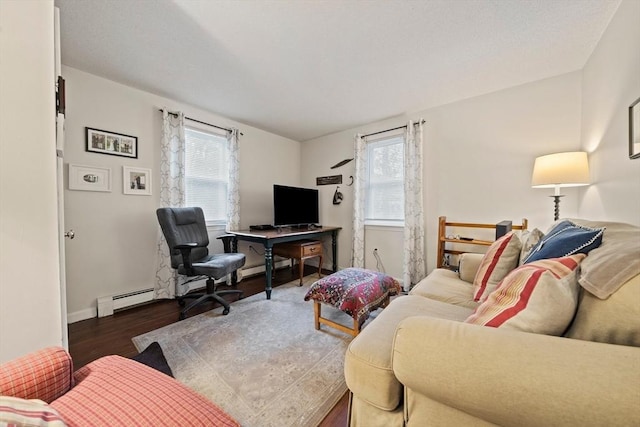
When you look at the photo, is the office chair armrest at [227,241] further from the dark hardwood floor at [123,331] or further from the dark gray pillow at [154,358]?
the dark gray pillow at [154,358]

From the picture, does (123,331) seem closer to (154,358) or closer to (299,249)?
(154,358)

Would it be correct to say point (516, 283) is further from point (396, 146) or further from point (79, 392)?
point (396, 146)

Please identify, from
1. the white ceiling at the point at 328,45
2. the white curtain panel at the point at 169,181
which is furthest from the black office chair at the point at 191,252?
the white ceiling at the point at 328,45

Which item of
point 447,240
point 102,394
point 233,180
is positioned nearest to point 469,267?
point 447,240

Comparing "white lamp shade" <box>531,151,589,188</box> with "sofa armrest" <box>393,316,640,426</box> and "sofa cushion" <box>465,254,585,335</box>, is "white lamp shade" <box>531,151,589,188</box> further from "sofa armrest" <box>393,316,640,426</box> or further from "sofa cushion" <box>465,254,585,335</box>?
"sofa armrest" <box>393,316,640,426</box>

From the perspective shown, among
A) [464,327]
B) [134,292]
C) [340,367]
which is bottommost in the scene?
[340,367]

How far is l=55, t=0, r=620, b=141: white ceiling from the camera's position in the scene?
1489 mm

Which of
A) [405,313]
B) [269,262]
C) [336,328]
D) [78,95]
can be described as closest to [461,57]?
[405,313]

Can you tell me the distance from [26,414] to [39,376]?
10.6 inches

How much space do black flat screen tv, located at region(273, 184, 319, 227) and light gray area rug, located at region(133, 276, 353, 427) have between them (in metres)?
1.35

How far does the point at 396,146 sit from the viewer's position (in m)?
3.28

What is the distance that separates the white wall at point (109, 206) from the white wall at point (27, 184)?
155 centimetres

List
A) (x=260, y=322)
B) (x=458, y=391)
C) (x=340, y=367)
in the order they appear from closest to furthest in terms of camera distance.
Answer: (x=458, y=391) < (x=340, y=367) < (x=260, y=322)

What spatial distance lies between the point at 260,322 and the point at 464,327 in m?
1.84
